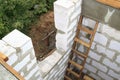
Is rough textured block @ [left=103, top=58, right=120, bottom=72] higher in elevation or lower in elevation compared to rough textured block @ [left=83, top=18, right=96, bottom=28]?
lower

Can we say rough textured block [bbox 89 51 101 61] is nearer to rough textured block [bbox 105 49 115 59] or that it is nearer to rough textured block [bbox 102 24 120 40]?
rough textured block [bbox 105 49 115 59]

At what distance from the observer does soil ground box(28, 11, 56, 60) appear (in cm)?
531

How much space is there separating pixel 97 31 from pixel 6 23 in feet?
8.37

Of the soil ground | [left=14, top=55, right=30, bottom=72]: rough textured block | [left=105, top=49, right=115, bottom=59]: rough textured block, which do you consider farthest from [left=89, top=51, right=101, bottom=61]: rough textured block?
[left=14, top=55, right=30, bottom=72]: rough textured block

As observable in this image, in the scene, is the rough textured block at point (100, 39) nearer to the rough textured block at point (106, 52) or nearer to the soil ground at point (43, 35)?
the rough textured block at point (106, 52)

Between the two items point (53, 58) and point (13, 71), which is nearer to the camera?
point (13, 71)

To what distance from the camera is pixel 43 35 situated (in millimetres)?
5848

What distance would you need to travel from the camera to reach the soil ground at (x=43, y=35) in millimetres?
5309

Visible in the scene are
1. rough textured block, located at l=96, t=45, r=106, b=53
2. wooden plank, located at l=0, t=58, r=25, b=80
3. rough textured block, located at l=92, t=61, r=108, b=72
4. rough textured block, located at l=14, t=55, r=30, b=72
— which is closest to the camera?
wooden plank, located at l=0, t=58, r=25, b=80

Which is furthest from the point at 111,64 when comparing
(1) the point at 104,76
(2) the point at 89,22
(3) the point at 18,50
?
(3) the point at 18,50

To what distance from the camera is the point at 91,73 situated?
5648mm

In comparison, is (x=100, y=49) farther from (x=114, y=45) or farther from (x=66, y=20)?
(x=66, y=20)

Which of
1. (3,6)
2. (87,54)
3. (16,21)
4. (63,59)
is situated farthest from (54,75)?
(3,6)

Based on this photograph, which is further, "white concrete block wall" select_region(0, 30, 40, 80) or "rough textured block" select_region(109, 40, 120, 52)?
"rough textured block" select_region(109, 40, 120, 52)
